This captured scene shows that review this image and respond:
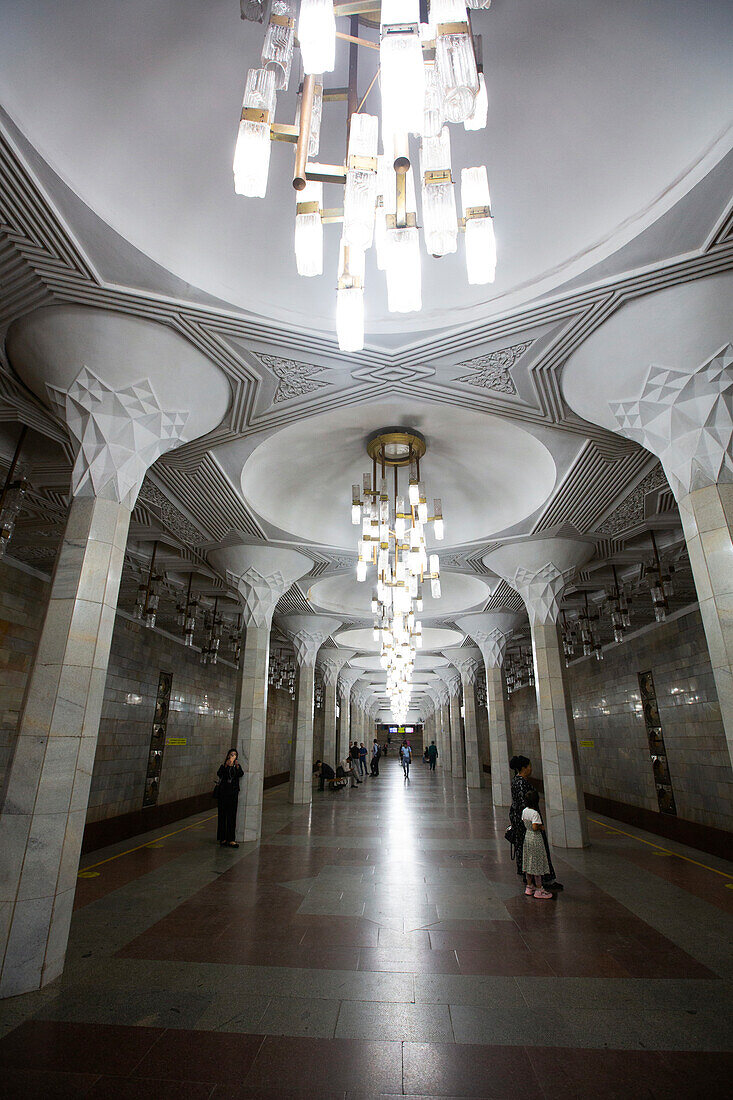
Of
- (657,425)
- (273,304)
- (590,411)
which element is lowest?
(657,425)

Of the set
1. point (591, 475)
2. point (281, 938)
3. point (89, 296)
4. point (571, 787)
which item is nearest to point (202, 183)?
point (89, 296)

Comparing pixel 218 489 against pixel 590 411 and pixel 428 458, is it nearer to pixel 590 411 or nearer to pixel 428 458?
pixel 428 458

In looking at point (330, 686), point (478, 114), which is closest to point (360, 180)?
point (478, 114)

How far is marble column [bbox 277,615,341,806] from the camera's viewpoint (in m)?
15.7

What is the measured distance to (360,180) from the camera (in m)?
2.67

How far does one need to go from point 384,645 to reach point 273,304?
345 inches

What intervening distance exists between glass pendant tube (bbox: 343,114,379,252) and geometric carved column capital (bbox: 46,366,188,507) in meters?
3.63

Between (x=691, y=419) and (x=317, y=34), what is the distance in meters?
4.74

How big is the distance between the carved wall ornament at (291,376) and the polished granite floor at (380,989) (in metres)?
5.72

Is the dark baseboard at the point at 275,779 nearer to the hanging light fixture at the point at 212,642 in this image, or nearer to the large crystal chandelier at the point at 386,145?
the hanging light fixture at the point at 212,642

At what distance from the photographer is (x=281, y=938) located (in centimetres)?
508

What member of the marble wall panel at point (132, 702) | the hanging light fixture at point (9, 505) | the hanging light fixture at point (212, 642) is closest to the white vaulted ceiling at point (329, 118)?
the hanging light fixture at point (9, 505)

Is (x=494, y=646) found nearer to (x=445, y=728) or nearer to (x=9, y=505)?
(x=9, y=505)

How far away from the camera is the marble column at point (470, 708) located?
20.9 metres
